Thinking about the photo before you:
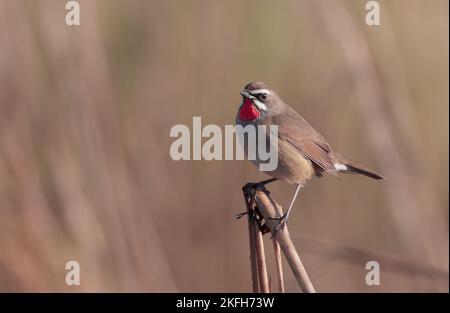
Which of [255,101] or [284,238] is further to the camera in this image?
[255,101]

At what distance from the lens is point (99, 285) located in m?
5.32

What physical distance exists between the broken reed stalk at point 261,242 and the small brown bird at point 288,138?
116 cm

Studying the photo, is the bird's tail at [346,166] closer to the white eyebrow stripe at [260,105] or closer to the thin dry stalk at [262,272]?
the white eyebrow stripe at [260,105]

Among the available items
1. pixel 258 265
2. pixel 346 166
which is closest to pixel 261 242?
pixel 258 265

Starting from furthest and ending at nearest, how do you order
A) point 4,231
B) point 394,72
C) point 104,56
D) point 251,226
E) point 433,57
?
point 433,57 < point 394,72 < point 104,56 < point 4,231 < point 251,226

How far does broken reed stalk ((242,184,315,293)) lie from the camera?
325 centimetres

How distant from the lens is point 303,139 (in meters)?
5.34

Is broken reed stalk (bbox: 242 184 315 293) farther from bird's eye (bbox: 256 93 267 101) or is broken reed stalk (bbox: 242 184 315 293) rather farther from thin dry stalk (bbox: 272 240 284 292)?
bird's eye (bbox: 256 93 267 101)

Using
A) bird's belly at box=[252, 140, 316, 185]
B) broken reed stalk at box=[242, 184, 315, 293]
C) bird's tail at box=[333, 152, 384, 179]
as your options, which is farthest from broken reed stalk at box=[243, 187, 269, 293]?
bird's tail at box=[333, 152, 384, 179]

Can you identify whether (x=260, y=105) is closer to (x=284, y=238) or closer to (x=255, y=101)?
(x=255, y=101)

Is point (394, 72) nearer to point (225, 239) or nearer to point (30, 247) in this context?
point (225, 239)

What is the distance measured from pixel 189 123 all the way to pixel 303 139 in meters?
1.11

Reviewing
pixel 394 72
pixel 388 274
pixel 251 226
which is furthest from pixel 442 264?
pixel 251 226

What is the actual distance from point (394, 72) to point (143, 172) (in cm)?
223
